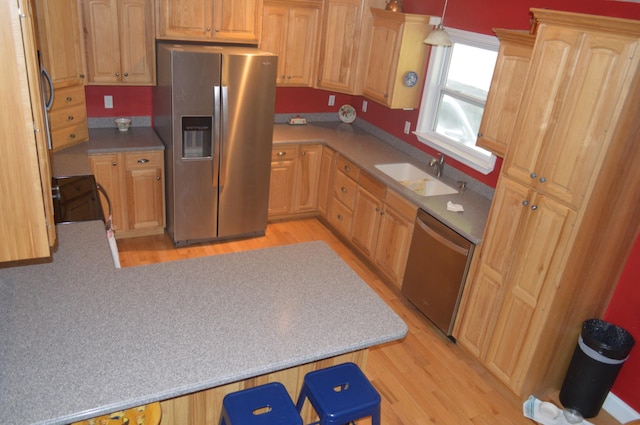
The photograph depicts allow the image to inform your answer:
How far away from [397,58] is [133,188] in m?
2.54

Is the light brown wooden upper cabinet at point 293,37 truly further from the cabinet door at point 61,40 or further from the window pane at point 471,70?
the cabinet door at point 61,40

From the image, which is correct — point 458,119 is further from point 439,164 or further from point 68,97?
point 68,97

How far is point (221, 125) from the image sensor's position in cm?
407

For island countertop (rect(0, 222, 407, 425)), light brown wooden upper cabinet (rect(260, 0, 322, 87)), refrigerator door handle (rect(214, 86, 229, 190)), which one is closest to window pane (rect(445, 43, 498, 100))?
light brown wooden upper cabinet (rect(260, 0, 322, 87))

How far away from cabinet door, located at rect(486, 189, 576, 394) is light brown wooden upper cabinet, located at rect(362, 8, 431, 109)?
190 centimetres

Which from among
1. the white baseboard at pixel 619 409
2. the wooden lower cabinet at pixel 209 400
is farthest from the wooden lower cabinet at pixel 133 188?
the white baseboard at pixel 619 409

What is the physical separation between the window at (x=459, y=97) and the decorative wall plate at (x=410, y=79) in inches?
4.5

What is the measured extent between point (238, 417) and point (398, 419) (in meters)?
1.36

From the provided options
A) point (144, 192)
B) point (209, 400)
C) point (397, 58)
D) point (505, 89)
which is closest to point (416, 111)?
point (397, 58)

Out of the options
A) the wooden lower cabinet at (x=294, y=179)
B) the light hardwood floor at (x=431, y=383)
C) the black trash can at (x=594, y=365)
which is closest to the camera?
the black trash can at (x=594, y=365)

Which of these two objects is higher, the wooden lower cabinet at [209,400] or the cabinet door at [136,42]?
the cabinet door at [136,42]

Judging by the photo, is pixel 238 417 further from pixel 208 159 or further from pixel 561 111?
pixel 208 159

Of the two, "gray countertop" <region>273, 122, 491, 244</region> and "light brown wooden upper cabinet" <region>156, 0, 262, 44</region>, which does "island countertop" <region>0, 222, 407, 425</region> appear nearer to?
"gray countertop" <region>273, 122, 491, 244</region>

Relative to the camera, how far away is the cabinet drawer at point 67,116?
381 cm
